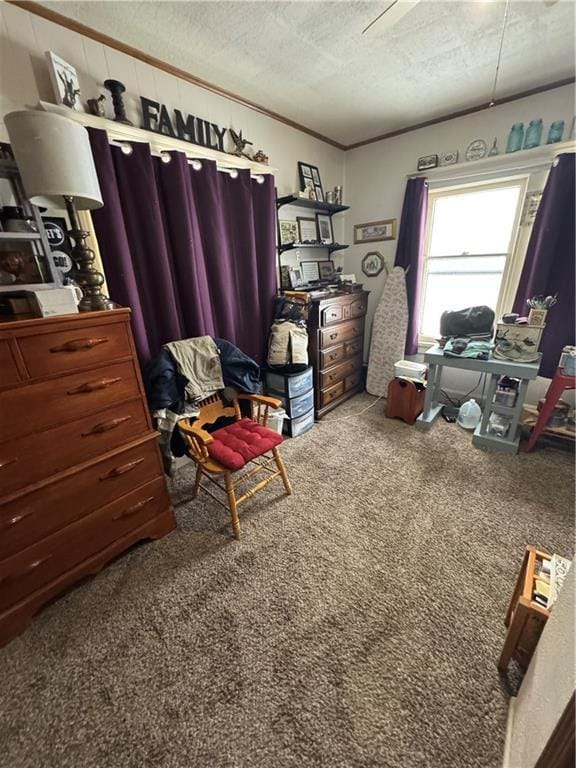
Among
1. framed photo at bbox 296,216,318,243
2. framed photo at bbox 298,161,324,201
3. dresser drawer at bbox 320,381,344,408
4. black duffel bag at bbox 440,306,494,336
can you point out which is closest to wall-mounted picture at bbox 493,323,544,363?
black duffel bag at bbox 440,306,494,336

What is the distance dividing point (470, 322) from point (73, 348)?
2.88 m

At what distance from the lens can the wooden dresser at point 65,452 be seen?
1.14 m

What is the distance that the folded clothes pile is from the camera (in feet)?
7.80

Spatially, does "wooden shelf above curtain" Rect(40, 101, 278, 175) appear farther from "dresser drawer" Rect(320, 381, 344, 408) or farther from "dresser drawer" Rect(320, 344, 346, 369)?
"dresser drawer" Rect(320, 381, 344, 408)

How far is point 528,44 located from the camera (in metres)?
1.81

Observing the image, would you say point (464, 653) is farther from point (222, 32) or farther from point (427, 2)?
point (222, 32)

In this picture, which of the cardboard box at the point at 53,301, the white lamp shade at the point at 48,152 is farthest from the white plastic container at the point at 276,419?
the white lamp shade at the point at 48,152

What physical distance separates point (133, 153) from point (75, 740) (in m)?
2.59

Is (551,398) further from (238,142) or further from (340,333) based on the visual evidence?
(238,142)

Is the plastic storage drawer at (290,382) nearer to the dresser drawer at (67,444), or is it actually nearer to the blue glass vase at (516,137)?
the dresser drawer at (67,444)

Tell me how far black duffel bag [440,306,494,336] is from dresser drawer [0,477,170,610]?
2.61 meters

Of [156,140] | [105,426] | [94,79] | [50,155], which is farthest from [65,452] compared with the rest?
[94,79]

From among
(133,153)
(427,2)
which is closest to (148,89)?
(133,153)

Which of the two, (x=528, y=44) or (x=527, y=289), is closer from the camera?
(x=528, y=44)
